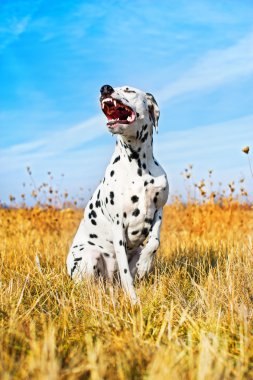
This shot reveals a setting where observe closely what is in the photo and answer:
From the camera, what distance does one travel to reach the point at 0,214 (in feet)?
37.0

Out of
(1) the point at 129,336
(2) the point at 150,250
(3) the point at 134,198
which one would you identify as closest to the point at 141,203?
(3) the point at 134,198

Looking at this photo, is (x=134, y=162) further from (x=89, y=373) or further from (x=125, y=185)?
(x=89, y=373)

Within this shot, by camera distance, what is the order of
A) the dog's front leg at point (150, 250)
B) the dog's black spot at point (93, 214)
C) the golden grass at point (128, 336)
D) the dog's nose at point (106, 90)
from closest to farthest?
the golden grass at point (128, 336) < the dog's nose at point (106, 90) < the dog's front leg at point (150, 250) < the dog's black spot at point (93, 214)

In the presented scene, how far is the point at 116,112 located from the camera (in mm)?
4434

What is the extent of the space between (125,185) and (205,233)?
4.63m

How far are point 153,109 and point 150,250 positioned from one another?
1.34m

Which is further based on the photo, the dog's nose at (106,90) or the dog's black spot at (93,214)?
the dog's black spot at (93,214)

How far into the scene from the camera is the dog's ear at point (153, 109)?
4.52 m

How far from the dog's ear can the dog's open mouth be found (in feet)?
0.87

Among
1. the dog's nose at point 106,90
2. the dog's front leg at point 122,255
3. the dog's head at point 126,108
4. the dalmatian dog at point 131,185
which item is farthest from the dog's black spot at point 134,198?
the dog's nose at point 106,90

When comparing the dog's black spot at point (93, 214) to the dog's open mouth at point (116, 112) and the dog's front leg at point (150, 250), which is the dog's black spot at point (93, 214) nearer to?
the dog's front leg at point (150, 250)

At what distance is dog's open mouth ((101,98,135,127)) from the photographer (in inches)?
169

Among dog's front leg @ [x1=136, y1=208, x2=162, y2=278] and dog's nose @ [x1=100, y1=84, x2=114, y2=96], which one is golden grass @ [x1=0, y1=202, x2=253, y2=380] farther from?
dog's nose @ [x1=100, y1=84, x2=114, y2=96]

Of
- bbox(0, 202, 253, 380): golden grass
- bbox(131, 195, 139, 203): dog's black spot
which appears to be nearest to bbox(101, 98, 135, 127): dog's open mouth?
bbox(131, 195, 139, 203): dog's black spot
